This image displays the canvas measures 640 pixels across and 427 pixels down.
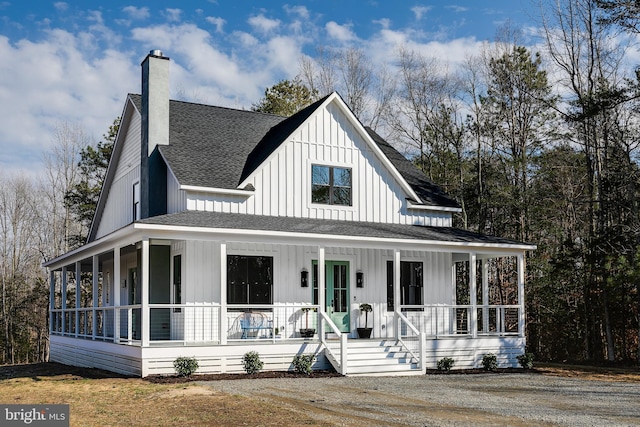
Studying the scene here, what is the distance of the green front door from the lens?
65.4 feet

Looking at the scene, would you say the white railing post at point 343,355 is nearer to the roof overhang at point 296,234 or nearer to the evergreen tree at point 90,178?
the roof overhang at point 296,234

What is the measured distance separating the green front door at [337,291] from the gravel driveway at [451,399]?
3464 millimetres

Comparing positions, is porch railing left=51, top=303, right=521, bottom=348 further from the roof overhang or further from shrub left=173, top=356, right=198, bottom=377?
the roof overhang

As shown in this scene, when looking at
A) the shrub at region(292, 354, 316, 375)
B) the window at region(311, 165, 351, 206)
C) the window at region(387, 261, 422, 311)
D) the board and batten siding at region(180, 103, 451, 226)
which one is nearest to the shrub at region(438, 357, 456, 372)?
the window at region(387, 261, 422, 311)

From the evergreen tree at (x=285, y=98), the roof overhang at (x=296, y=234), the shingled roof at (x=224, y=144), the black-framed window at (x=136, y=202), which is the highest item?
the evergreen tree at (x=285, y=98)

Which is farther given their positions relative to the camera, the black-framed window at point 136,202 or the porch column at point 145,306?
the black-framed window at point 136,202

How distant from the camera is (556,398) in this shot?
13.5 metres

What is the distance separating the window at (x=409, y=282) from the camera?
69.4 feet

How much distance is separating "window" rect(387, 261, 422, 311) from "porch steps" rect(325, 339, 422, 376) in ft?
9.29

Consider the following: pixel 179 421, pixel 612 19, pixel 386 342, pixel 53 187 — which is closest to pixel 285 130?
pixel 386 342

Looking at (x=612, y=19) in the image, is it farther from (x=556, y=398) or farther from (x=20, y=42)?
(x=20, y=42)

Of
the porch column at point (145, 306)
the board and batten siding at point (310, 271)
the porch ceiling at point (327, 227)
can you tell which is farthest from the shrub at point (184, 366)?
the porch ceiling at point (327, 227)

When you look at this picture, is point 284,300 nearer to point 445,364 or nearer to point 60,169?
point 445,364

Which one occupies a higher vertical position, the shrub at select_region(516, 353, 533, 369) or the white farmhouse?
the white farmhouse
